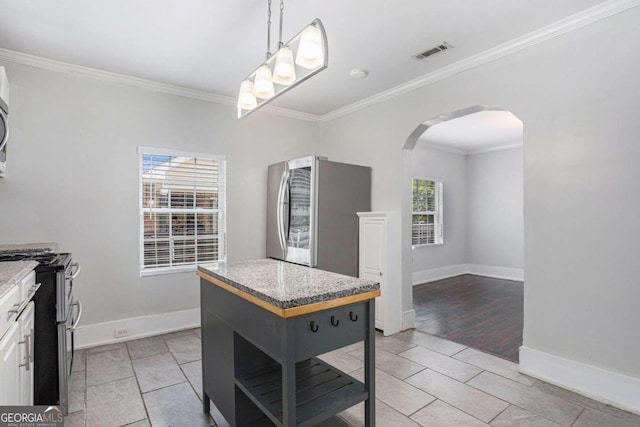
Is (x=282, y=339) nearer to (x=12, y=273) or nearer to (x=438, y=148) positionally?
(x=12, y=273)

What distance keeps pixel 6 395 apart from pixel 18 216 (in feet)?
7.13

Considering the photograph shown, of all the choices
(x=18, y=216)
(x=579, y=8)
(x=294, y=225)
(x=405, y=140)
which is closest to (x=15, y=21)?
(x=18, y=216)

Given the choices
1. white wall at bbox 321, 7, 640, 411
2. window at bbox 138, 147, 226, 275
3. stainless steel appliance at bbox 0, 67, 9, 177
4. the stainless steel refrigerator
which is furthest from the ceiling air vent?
stainless steel appliance at bbox 0, 67, 9, 177

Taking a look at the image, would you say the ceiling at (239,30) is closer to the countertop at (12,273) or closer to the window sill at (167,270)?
the countertop at (12,273)

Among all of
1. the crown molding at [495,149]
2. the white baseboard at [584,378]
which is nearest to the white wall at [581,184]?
the white baseboard at [584,378]

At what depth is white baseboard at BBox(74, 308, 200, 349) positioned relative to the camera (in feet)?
10.5

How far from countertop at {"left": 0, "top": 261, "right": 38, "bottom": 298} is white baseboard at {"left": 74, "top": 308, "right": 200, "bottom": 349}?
1646 mm

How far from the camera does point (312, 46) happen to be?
5.44ft

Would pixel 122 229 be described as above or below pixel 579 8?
below

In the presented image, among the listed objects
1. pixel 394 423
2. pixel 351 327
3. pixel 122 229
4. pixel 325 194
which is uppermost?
pixel 325 194

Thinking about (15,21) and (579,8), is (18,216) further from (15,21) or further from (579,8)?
(579,8)

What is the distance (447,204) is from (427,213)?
60 cm

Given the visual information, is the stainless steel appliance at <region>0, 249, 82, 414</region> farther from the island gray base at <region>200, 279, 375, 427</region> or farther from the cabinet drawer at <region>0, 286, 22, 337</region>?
the island gray base at <region>200, 279, 375, 427</region>

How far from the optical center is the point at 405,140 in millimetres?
3637
